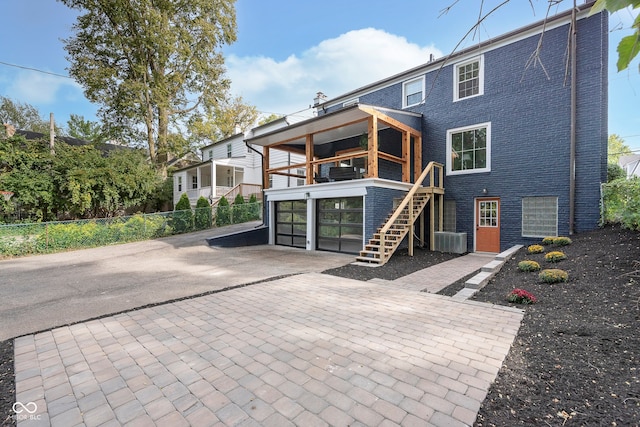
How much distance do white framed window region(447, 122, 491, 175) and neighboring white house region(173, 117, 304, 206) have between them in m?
8.33

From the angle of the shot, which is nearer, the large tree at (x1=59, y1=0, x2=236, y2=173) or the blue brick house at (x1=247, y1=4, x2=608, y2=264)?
the blue brick house at (x1=247, y1=4, x2=608, y2=264)

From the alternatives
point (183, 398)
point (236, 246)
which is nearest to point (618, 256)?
point (183, 398)

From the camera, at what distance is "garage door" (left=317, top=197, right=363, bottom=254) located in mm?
9930

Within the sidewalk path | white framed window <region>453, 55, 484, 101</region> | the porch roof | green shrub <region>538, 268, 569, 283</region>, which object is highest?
white framed window <region>453, 55, 484, 101</region>

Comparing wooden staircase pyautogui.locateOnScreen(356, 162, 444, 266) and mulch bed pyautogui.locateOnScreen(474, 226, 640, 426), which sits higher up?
wooden staircase pyautogui.locateOnScreen(356, 162, 444, 266)

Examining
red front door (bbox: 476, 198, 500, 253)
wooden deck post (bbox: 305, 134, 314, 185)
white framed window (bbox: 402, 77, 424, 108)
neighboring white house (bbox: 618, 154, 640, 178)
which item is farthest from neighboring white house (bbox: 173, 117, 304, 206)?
neighboring white house (bbox: 618, 154, 640, 178)

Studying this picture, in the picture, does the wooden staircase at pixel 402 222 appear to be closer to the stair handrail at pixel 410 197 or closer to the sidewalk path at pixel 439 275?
the stair handrail at pixel 410 197

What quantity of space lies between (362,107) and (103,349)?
7.92 metres

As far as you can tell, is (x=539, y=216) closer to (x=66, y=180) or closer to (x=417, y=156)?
(x=417, y=156)

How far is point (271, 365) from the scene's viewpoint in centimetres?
280

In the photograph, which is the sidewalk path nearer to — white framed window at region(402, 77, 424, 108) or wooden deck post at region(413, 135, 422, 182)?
wooden deck post at region(413, 135, 422, 182)

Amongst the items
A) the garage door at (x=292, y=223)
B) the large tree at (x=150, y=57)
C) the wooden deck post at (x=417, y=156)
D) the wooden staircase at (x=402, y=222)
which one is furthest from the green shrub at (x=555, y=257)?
the large tree at (x=150, y=57)

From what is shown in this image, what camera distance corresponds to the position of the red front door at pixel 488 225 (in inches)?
397

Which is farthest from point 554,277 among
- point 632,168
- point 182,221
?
point 182,221
